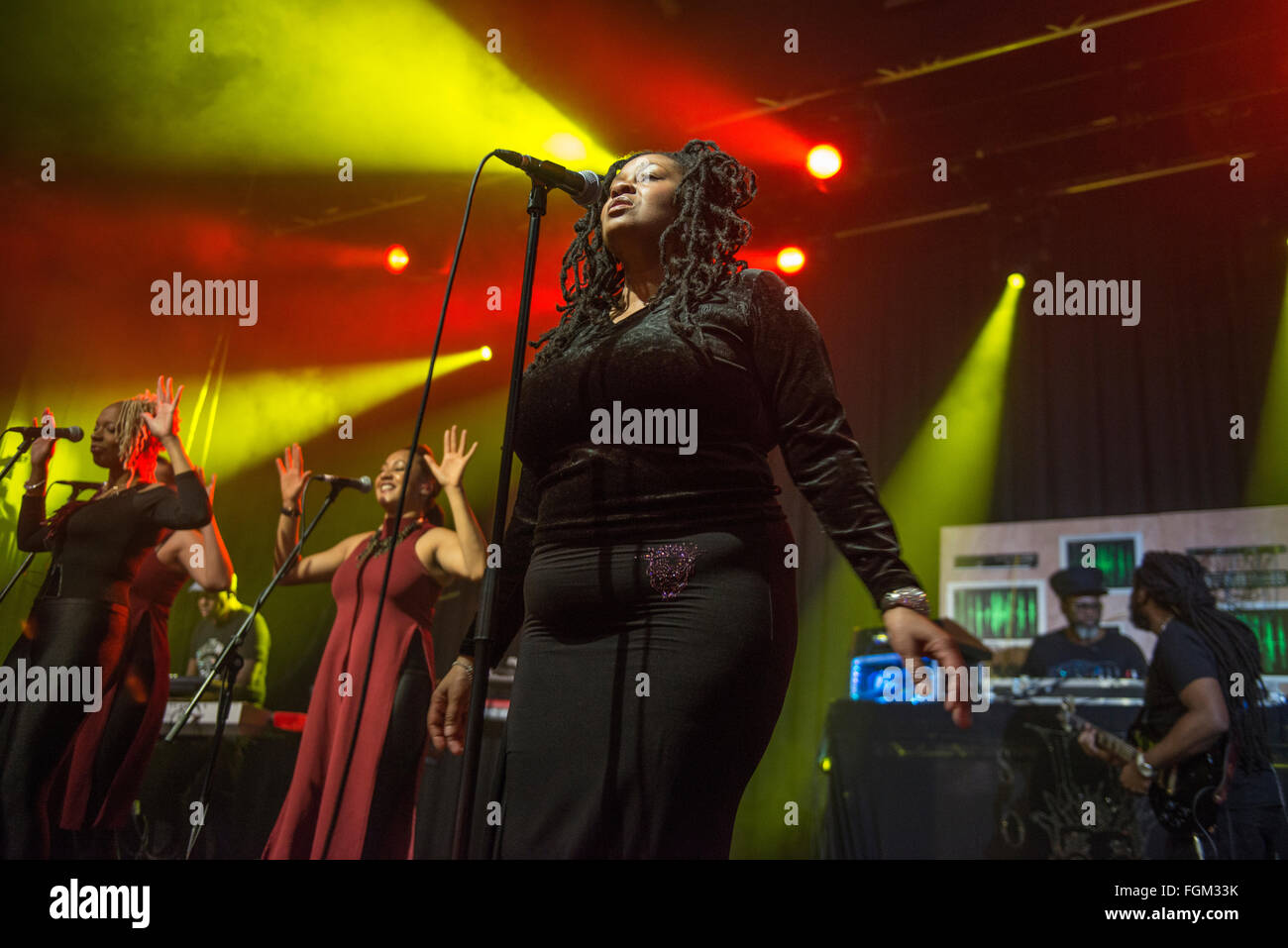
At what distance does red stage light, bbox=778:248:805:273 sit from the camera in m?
6.39

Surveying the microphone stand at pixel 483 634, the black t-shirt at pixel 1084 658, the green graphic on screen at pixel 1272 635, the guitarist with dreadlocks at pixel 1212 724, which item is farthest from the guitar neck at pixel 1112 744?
the microphone stand at pixel 483 634

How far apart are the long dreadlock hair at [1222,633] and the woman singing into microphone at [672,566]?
10.6 ft

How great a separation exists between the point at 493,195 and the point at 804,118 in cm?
204

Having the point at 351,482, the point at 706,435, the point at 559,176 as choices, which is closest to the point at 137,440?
the point at 351,482

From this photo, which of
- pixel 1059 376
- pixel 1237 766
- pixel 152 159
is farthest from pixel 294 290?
pixel 1237 766

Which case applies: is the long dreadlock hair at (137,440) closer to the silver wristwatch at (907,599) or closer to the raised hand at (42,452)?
the raised hand at (42,452)

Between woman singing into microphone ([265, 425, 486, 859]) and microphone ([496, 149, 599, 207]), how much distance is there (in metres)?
1.84

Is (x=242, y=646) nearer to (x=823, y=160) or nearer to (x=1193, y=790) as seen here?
(x=823, y=160)

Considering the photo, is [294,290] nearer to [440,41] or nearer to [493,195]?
[493,195]

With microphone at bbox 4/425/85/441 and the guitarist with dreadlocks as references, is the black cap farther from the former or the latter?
microphone at bbox 4/425/85/441

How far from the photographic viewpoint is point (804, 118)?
558 centimetres

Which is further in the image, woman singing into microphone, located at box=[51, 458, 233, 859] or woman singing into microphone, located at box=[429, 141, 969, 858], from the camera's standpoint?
woman singing into microphone, located at box=[51, 458, 233, 859]

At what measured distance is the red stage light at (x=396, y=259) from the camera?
6625 mm

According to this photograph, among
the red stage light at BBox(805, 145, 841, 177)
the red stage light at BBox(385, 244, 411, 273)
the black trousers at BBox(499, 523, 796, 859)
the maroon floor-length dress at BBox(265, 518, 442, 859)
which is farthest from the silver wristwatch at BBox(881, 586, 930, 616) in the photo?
the red stage light at BBox(385, 244, 411, 273)
